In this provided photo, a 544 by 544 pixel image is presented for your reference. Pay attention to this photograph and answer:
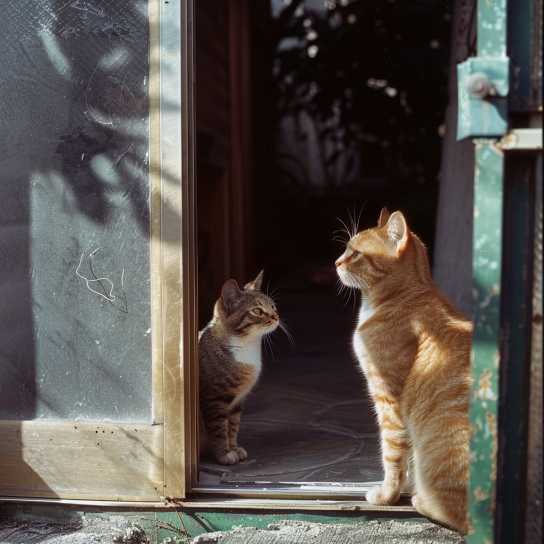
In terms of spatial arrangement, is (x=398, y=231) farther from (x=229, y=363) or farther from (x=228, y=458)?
(x=228, y=458)

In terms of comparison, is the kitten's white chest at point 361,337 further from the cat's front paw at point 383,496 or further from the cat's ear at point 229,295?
the cat's ear at point 229,295

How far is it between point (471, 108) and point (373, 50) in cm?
722

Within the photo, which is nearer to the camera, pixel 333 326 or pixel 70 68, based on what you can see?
pixel 70 68

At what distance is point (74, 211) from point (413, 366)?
1488 millimetres

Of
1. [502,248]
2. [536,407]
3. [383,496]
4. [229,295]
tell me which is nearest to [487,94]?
[502,248]

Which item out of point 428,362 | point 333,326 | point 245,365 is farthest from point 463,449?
point 333,326

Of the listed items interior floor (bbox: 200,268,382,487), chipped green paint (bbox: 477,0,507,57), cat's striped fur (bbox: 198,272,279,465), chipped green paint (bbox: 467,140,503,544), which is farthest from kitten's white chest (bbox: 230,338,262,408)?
chipped green paint (bbox: 477,0,507,57)

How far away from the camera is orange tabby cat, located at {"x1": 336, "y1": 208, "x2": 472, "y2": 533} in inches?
107

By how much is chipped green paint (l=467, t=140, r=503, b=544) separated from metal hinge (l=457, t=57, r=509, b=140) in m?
0.05

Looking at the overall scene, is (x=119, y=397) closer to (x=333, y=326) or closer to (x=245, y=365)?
(x=245, y=365)

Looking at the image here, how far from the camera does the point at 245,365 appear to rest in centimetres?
375

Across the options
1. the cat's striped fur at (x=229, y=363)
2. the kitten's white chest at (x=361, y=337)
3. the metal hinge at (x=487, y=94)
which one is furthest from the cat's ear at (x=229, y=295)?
the metal hinge at (x=487, y=94)

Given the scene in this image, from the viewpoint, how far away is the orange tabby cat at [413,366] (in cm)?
272

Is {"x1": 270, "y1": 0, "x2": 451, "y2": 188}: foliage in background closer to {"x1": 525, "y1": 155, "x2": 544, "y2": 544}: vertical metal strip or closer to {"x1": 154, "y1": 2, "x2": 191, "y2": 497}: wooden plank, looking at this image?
{"x1": 154, "y1": 2, "x2": 191, "y2": 497}: wooden plank
